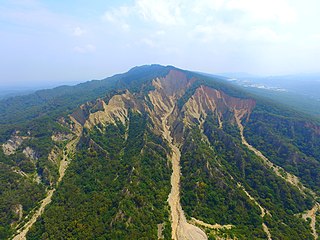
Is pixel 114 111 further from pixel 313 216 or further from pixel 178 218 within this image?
pixel 313 216

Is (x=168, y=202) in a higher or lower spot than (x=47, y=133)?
lower

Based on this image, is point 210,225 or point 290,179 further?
point 290,179

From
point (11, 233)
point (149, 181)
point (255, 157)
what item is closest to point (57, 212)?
point (11, 233)

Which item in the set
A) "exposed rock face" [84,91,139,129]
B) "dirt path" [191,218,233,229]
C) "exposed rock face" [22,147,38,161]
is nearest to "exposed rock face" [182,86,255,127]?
"exposed rock face" [84,91,139,129]

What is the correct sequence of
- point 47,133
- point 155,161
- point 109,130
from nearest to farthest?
point 155,161
point 47,133
point 109,130

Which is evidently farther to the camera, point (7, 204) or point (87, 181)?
point (87, 181)

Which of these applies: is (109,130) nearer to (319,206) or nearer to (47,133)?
(47,133)

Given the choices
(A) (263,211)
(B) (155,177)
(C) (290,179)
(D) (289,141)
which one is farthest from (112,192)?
(D) (289,141)

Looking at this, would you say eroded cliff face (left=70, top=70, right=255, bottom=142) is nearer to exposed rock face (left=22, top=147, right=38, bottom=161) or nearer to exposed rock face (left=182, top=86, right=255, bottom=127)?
exposed rock face (left=182, top=86, right=255, bottom=127)

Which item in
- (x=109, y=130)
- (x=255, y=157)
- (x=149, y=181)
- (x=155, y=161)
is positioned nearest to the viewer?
(x=149, y=181)
